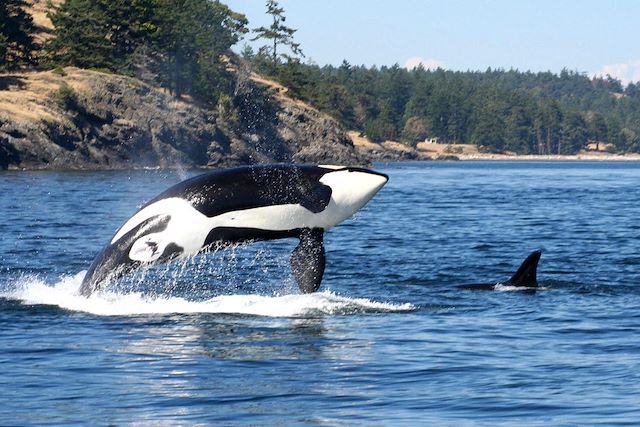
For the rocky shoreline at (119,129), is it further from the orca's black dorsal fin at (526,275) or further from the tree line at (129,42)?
the orca's black dorsal fin at (526,275)

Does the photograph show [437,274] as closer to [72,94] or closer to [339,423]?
[339,423]

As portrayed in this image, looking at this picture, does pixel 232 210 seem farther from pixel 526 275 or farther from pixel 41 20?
pixel 41 20

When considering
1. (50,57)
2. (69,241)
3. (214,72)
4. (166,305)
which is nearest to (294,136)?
(214,72)

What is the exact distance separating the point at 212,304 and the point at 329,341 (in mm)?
4155

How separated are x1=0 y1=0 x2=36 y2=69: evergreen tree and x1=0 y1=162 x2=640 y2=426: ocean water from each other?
8290 centimetres

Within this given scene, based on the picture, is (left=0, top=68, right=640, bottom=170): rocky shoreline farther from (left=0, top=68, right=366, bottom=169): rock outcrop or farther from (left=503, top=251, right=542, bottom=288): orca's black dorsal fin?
(left=503, top=251, right=542, bottom=288): orca's black dorsal fin

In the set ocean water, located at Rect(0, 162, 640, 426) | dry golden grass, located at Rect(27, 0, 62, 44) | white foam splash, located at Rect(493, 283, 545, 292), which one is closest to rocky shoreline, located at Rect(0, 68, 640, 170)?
dry golden grass, located at Rect(27, 0, 62, 44)

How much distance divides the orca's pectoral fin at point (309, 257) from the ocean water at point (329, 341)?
0.73 m

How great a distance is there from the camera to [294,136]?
147 m

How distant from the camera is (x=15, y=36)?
11512 centimetres

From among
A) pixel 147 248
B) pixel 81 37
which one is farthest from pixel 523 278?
pixel 81 37

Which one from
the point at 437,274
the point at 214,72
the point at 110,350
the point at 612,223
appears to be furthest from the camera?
the point at 214,72

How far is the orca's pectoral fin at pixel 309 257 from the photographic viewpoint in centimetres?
1917

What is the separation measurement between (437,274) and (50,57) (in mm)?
99665
